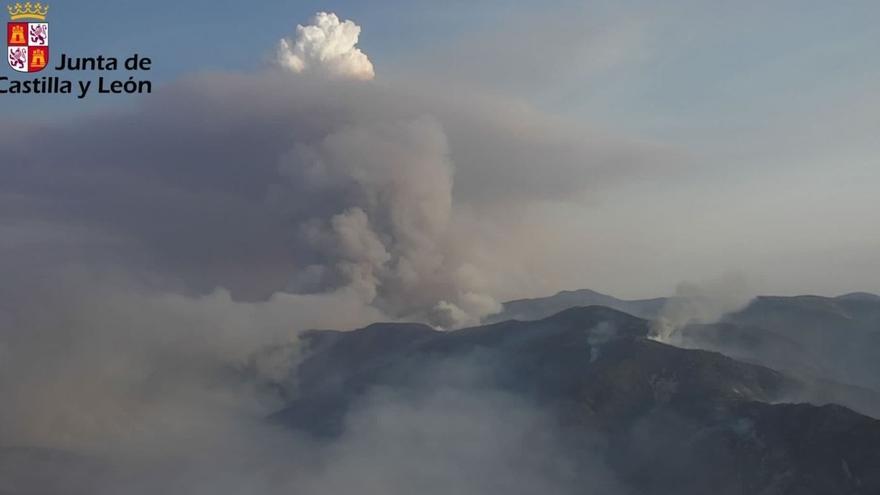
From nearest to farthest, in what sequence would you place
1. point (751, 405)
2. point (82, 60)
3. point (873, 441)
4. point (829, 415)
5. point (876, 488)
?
point (82, 60) → point (876, 488) → point (873, 441) → point (829, 415) → point (751, 405)

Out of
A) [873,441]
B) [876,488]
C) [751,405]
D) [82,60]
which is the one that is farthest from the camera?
[751,405]

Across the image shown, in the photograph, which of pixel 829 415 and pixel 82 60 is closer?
pixel 82 60

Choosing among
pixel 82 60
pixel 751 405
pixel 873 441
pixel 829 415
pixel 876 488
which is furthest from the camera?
pixel 751 405

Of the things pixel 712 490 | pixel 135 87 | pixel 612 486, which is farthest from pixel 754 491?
pixel 135 87

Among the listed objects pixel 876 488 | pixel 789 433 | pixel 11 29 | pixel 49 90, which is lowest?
pixel 876 488

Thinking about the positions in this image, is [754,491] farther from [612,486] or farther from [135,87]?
[135,87]

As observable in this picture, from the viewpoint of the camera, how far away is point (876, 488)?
6097 inches

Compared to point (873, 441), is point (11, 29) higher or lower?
higher

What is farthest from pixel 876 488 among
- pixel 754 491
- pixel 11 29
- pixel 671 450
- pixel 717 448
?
pixel 11 29

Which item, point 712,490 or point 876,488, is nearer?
point 876,488

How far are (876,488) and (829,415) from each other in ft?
80.4

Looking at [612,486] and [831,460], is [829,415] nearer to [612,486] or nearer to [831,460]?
[831,460]

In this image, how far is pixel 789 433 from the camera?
179000mm

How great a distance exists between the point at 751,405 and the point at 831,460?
30.1 m
